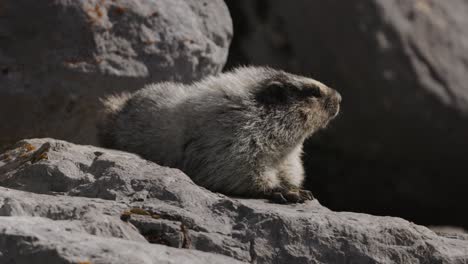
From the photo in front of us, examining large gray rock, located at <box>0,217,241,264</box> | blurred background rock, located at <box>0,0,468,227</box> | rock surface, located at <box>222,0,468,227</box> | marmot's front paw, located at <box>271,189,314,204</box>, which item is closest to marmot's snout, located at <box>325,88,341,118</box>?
marmot's front paw, located at <box>271,189,314,204</box>

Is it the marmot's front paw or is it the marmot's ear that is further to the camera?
the marmot's ear

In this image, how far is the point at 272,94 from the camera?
6.93m

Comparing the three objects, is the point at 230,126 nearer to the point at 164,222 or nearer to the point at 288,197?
the point at 288,197

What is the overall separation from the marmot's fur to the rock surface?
12.6 feet

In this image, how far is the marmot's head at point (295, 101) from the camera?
687cm

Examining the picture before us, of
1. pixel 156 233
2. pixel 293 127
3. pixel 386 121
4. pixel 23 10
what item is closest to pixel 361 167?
pixel 386 121

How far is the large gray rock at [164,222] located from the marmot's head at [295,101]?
48.2 inches

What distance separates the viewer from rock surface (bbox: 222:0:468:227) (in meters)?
11.0

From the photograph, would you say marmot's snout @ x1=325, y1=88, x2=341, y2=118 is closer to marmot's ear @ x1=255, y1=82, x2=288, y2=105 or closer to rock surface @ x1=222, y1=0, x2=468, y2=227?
marmot's ear @ x1=255, y1=82, x2=288, y2=105

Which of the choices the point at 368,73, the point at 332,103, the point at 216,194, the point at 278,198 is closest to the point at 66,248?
the point at 216,194

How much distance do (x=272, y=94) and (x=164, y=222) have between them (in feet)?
7.98

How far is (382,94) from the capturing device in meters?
11.2

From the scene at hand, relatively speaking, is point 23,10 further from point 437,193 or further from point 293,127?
point 437,193

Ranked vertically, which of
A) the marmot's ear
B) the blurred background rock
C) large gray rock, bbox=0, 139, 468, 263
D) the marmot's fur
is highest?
the blurred background rock
